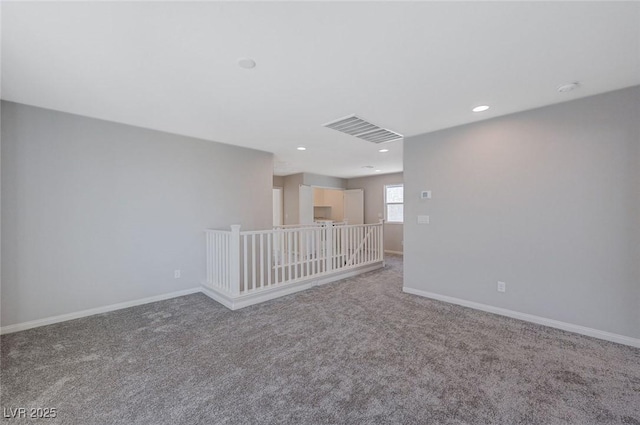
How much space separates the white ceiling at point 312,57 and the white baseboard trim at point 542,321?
2.36 metres

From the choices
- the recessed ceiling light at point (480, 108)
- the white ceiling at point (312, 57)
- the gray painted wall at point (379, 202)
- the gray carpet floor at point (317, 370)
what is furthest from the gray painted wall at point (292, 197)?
the recessed ceiling light at point (480, 108)

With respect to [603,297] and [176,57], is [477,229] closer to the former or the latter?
[603,297]

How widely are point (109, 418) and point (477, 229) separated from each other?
12.7ft

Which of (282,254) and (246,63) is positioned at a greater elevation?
(246,63)

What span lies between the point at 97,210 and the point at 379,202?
6627 mm

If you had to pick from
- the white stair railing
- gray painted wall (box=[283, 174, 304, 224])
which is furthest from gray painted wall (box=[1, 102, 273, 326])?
gray painted wall (box=[283, 174, 304, 224])

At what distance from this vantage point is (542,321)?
2.77 metres

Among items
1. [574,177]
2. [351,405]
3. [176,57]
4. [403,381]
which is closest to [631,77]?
[574,177]

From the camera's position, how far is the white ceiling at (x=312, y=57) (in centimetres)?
148

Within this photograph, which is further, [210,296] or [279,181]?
[279,181]

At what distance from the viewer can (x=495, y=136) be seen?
10.1 ft

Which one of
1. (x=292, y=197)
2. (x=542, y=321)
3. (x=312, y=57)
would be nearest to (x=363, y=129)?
(x=312, y=57)

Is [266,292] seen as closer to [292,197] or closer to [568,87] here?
[568,87]

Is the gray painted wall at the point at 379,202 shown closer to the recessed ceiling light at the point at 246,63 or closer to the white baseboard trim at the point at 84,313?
the white baseboard trim at the point at 84,313
